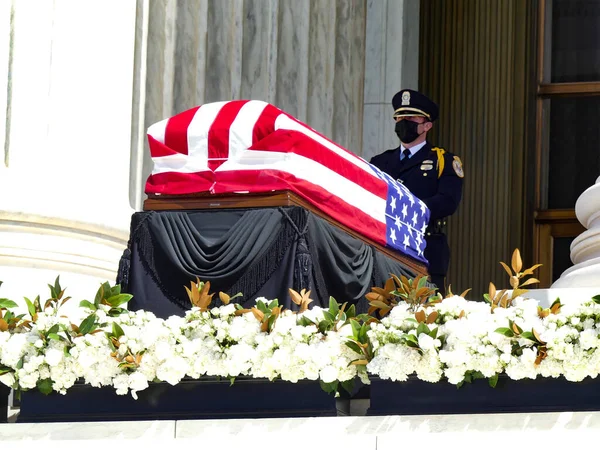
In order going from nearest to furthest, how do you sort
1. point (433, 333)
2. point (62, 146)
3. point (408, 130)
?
point (433, 333) < point (62, 146) < point (408, 130)

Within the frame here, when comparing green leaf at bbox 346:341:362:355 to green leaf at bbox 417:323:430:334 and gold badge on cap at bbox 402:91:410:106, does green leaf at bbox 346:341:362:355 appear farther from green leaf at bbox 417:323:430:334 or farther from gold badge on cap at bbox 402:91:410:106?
gold badge on cap at bbox 402:91:410:106

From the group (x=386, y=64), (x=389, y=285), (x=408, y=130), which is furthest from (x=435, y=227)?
(x=386, y=64)

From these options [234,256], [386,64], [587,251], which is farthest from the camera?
[386,64]

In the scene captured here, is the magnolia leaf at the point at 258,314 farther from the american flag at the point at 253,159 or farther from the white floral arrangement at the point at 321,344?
the american flag at the point at 253,159

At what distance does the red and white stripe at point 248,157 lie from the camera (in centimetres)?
612

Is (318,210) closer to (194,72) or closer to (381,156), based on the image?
(381,156)

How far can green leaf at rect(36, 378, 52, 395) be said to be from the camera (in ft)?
16.2

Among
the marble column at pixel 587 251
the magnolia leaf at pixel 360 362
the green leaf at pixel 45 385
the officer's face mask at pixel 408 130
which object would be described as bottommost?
the green leaf at pixel 45 385

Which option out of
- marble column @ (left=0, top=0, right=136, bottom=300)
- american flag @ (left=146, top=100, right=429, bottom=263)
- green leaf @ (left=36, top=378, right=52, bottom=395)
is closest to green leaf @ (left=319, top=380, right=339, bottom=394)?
green leaf @ (left=36, top=378, right=52, bottom=395)

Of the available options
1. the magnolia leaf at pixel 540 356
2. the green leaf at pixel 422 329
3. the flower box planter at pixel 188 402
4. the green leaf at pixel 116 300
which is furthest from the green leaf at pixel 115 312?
the magnolia leaf at pixel 540 356

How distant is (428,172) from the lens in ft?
26.8

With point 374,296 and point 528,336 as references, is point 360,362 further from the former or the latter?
point 528,336

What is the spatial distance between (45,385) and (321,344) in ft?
3.30

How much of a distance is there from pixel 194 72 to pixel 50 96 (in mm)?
2202
